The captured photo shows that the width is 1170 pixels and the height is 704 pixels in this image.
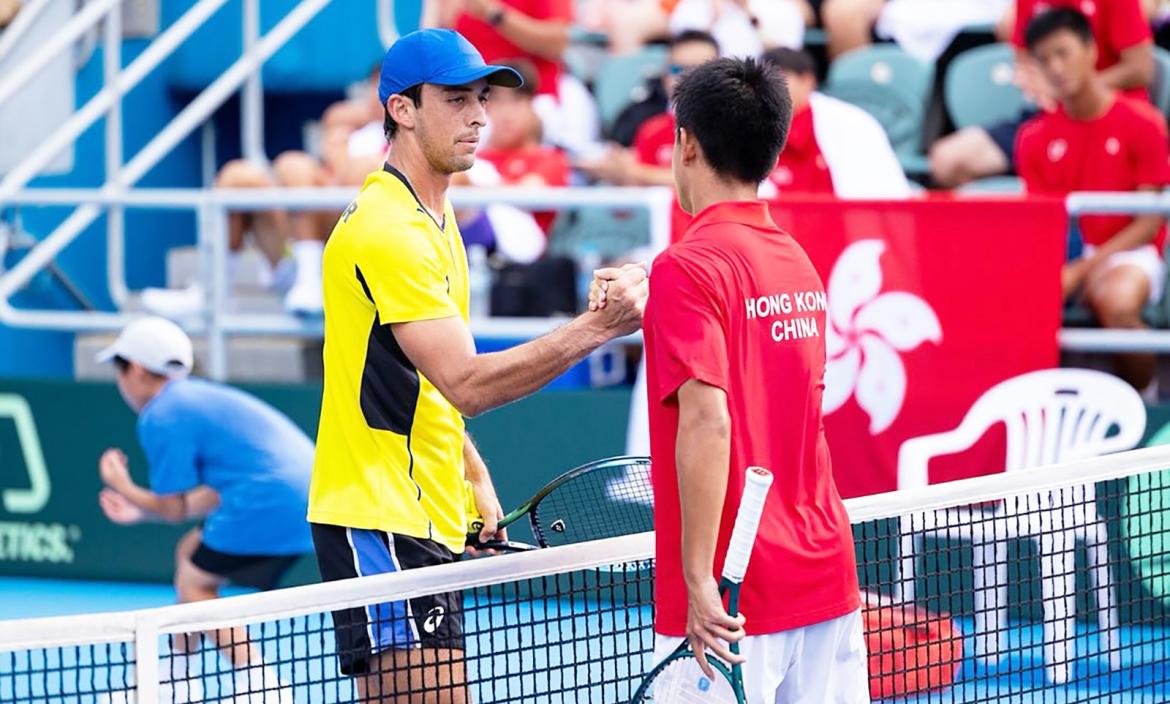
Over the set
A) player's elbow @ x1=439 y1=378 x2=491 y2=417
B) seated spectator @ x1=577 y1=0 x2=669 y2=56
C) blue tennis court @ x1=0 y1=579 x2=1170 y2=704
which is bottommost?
blue tennis court @ x1=0 y1=579 x2=1170 y2=704

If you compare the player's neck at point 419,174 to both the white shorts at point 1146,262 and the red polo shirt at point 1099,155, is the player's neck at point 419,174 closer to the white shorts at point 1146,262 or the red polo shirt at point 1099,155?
the white shorts at point 1146,262

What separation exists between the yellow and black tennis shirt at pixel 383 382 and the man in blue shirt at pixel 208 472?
9.06ft

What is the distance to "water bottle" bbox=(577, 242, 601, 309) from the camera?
323 inches

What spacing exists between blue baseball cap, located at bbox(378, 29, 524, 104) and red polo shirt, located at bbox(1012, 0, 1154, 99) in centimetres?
471

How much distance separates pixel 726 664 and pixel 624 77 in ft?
22.1

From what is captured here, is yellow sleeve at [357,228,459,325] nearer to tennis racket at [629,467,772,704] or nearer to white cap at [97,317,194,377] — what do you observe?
tennis racket at [629,467,772,704]

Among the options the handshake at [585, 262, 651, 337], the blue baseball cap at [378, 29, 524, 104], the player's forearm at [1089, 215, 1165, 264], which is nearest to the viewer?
the handshake at [585, 262, 651, 337]

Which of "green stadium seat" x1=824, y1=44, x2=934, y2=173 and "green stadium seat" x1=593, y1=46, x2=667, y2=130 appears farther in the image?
"green stadium seat" x1=593, y1=46, x2=667, y2=130

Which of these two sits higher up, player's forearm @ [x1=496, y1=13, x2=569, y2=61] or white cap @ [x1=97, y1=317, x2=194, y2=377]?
player's forearm @ [x1=496, y1=13, x2=569, y2=61]

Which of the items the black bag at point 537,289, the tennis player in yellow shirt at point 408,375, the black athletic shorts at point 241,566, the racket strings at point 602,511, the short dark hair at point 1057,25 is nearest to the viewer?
the tennis player in yellow shirt at point 408,375

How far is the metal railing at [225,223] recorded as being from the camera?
7.64m

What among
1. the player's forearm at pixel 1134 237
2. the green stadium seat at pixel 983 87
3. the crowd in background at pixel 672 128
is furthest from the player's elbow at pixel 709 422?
the green stadium seat at pixel 983 87

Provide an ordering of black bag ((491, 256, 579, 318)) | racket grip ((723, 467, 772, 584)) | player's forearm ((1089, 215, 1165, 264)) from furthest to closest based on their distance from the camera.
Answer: black bag ((491, 256, 579, 318)), player's forearm ((1089, 215, 1165, 264)), racket grip ((723, 467, 772, 584))

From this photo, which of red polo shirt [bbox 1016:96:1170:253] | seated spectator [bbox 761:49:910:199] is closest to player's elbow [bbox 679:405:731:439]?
seated spectator [bbox 761:49:910:199]
